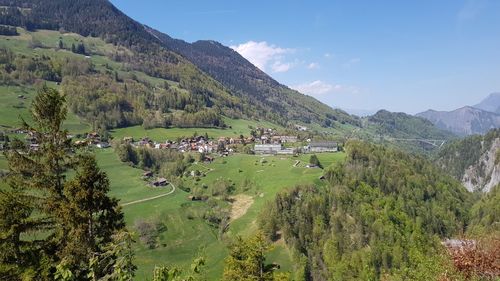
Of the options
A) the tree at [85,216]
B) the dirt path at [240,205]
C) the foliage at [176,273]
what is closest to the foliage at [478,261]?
the foliage at [176,273]

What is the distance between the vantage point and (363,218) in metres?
134

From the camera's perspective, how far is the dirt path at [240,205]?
14415cm

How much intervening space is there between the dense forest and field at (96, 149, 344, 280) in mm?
7481

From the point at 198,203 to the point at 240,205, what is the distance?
625 inches

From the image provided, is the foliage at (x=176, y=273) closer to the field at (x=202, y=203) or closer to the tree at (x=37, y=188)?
the tree at (x=37, y=188)

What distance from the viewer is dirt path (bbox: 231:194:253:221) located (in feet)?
473

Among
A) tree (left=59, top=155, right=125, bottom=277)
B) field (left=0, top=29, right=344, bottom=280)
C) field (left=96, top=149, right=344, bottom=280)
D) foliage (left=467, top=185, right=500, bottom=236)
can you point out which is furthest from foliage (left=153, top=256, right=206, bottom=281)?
foliage (left=467, top=185, right=500, bottom=236)

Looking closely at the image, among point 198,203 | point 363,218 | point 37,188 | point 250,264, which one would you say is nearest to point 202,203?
point 198,203

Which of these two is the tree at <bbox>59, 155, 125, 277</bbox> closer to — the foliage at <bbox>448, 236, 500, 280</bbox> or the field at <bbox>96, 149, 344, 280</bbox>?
the foliage at <bbox>448, 236, 500, 280</bbox>

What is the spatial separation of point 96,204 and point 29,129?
19.8ft

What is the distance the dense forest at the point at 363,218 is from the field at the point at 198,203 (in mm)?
7481

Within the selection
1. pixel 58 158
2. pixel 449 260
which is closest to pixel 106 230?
pixel 58 158

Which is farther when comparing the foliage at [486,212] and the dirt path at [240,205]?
the foliage at [486,212]

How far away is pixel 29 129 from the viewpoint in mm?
24484
